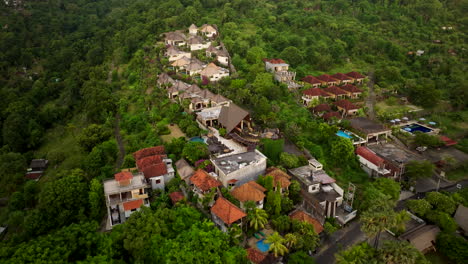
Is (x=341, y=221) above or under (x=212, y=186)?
under

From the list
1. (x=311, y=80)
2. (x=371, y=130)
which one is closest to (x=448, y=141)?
(x=371, y=130)

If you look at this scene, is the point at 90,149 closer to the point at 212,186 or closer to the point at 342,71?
the point at 212,186

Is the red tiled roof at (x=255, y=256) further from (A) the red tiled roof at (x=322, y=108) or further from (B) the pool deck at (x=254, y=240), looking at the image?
(A) the red tiled roof at (x=322, y=108)

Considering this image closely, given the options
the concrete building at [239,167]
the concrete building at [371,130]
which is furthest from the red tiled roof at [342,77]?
the concrete building at [239,167]

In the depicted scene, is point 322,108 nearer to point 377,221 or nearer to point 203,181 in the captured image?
Result: point 203,181

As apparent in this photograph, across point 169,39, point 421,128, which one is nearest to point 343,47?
point 421,128
